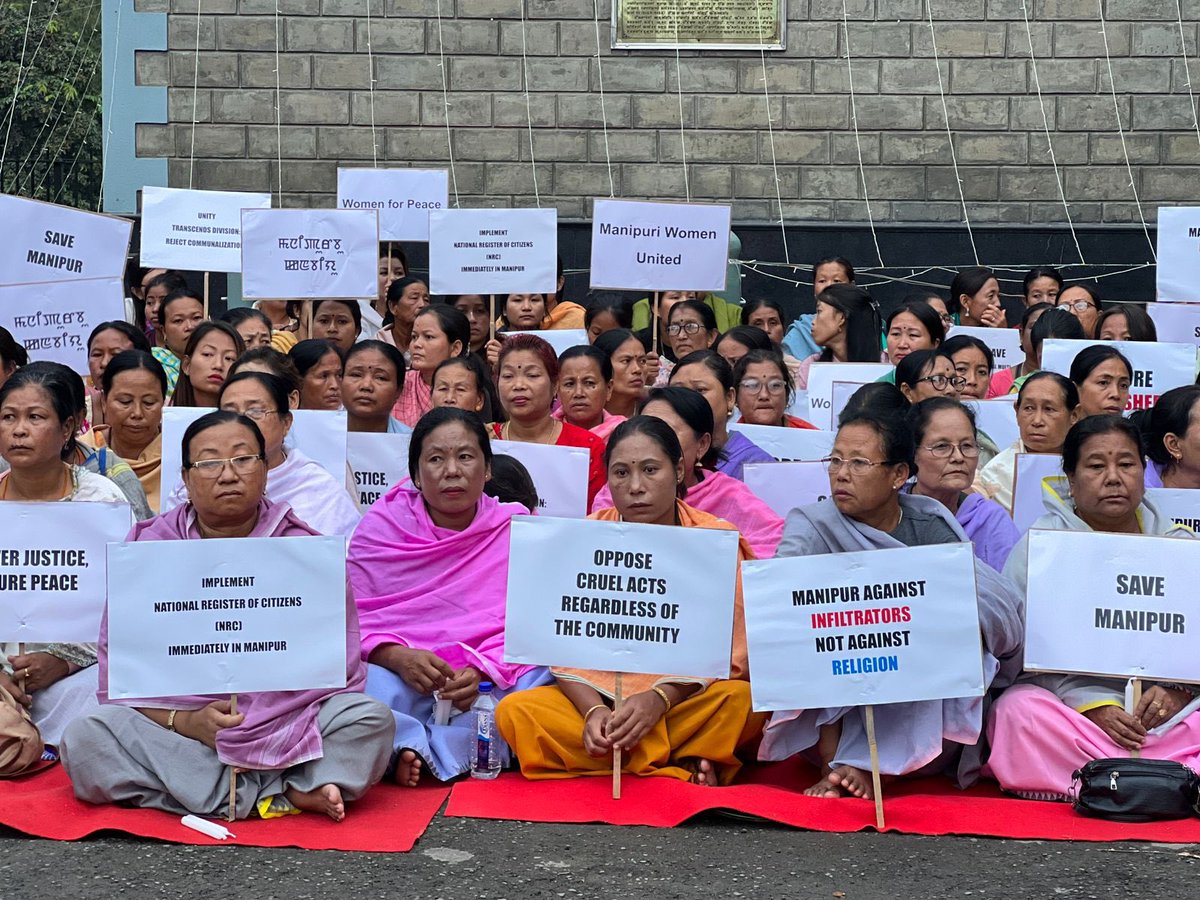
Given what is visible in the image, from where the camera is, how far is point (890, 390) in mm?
6500

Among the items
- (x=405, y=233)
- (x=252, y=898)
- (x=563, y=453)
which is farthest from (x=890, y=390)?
(x=405, y=233)

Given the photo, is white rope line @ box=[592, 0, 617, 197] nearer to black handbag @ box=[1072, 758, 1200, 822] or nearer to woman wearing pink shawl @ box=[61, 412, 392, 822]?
woman wearing pink shawl @ box=[61, 412, 392, 822]

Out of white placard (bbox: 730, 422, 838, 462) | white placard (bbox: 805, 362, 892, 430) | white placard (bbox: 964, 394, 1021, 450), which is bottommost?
white placard (bbox: 730, 422, 838, 462)

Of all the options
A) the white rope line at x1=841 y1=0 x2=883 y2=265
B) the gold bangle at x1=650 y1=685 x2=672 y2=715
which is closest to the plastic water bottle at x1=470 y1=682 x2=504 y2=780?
the gold bangle at x1=650 y1=685 x2=672 y2=715

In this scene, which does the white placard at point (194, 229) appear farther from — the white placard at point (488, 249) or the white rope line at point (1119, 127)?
the white rope line at point (1119, 127)

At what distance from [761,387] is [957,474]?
55.8 inches

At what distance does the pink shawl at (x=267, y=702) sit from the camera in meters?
4.78

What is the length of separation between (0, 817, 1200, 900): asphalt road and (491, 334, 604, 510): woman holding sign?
2.33 meters

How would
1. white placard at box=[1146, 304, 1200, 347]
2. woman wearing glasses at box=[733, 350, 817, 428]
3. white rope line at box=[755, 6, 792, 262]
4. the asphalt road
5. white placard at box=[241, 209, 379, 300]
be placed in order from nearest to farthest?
the asphalt road, woman wearing glasses at box=[733, 350, 817, 428], white placard at box=[1146, 304, 1200, 347], white placard at box=[241, 209, 379, 300], white rope line at box=[755, 6, 792, 262]

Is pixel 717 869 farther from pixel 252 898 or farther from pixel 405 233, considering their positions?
pixel 405 233

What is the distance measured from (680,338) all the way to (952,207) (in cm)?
495

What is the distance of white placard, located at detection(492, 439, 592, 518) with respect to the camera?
6336 mm

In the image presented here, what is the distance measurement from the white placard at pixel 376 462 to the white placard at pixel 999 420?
2.36 meters

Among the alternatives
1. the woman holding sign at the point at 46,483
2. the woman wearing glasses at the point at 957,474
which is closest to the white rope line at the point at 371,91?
the woman holding sign at the point at 46,483
